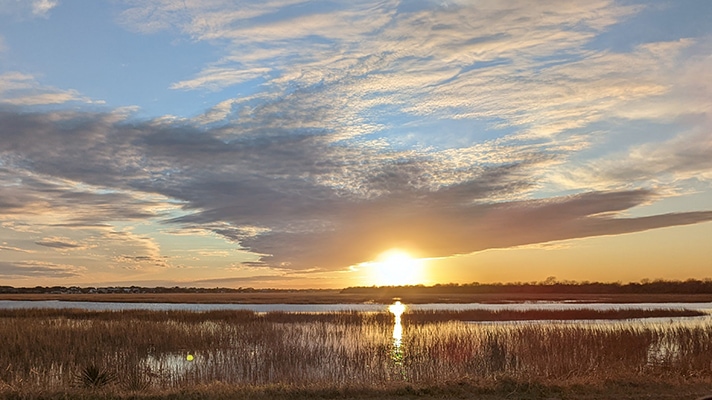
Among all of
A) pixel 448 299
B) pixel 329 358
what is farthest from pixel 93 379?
pixel 448 299

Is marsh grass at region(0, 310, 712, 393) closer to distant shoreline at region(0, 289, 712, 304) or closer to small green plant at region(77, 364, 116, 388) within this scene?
small green plant at region(77, 364, 116, 388)

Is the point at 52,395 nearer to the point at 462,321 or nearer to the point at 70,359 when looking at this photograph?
the point at 70,359

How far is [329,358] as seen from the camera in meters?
23.1

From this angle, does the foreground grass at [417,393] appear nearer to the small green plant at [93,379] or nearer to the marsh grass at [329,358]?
the marsh grass at [329,358]

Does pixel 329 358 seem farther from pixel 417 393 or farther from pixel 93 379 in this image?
pixel 93 379

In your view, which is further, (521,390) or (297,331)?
(297,331)

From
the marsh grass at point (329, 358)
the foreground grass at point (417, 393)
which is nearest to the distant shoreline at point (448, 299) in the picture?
the marsh grass at point (329, 358)

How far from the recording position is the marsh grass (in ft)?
56.9

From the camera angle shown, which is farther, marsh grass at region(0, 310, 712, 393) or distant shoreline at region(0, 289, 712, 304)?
distant shoreline at region(0, 289, 712, 304)

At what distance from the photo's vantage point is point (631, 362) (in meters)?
21.3

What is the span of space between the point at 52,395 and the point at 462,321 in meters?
33.2

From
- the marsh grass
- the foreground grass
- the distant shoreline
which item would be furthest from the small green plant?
the distant shoreline

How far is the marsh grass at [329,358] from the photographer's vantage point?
683 inches

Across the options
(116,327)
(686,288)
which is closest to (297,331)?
(116,327)
